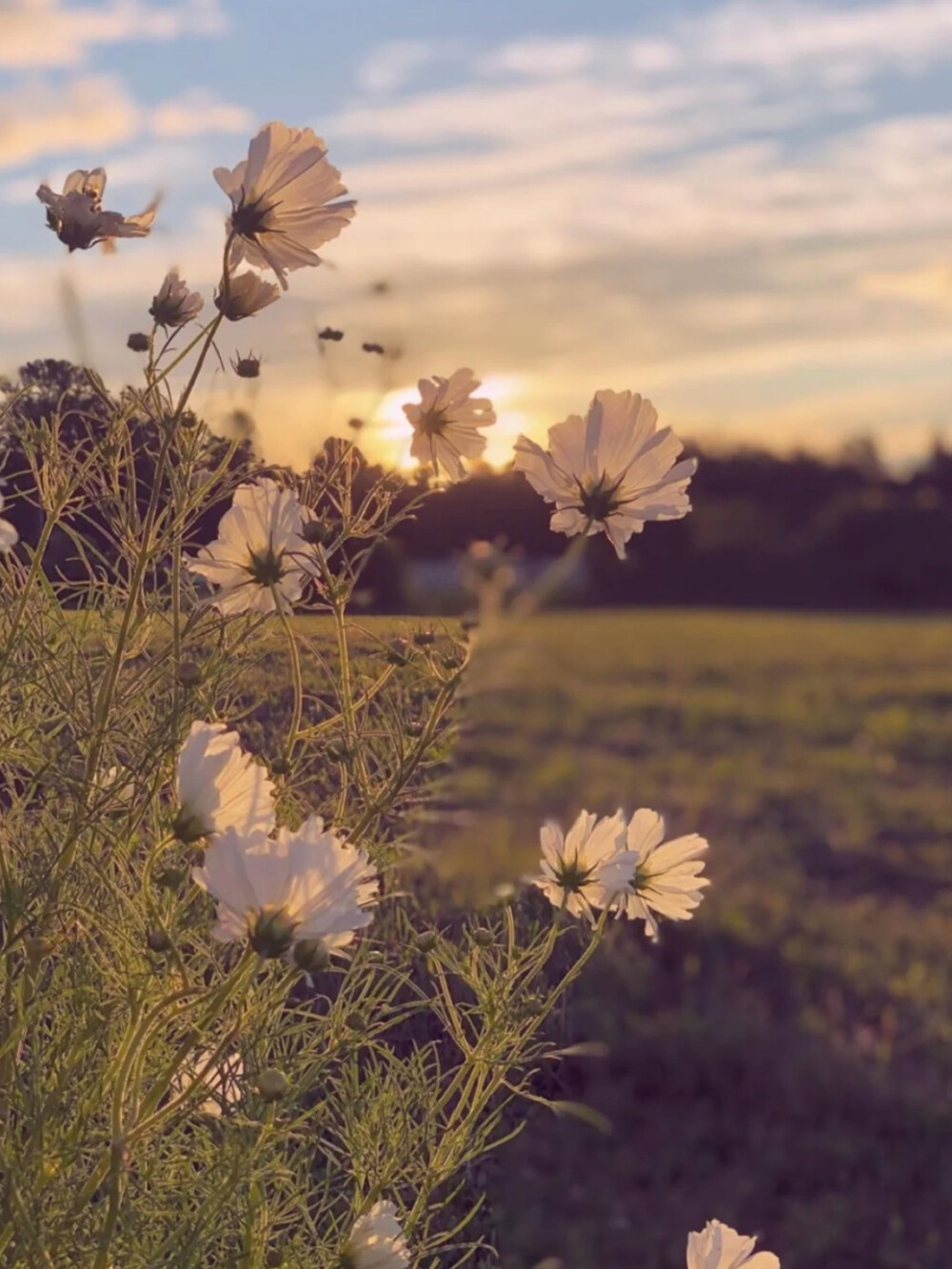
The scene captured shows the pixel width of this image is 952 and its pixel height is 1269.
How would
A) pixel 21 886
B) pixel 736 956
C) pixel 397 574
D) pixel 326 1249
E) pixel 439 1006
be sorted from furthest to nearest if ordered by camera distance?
1. pixel 736 956
2. pixel 397 574
3. pixel 439 1006
4. pixel 326 1249
5. pixel 21 886

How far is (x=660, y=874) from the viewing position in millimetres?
1021

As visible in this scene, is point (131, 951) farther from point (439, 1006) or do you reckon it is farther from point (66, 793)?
point (439, 1006)

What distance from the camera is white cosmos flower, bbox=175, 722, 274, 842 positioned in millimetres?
720

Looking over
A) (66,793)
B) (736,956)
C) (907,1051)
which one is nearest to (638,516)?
(66,793)

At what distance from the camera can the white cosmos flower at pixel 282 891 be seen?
67 centimetres

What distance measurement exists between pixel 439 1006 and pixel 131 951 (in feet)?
0.92

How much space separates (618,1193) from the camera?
2.88m

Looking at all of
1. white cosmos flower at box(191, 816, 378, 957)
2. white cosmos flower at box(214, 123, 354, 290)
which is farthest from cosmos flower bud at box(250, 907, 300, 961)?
white cosmos flower at box(214, 123, 354, 290)

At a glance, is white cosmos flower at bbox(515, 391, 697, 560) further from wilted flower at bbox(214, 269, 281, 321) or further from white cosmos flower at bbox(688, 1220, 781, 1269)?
white cosmos flower at bbox(688, 1220, 781, 1269)

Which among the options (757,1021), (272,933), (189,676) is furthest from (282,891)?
(757,1021)

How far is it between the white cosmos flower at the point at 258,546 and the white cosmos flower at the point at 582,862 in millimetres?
225

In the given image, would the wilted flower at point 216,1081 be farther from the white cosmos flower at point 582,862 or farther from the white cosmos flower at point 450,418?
the white cosmos flower at point 450,418

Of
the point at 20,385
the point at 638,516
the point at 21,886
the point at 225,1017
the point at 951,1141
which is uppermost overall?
the point at 20,385

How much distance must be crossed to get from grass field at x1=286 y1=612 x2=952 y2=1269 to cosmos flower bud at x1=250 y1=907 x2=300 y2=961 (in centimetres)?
14
